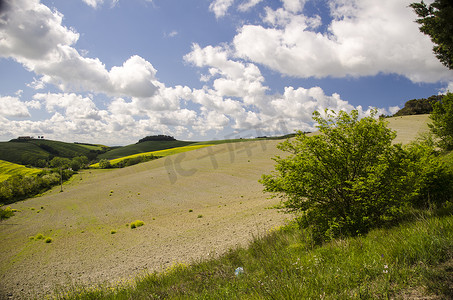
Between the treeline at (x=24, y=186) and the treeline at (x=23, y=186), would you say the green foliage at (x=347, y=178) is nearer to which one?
the treeline at (x=24, y=186)

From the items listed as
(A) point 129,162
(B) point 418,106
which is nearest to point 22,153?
(A) point 129,162

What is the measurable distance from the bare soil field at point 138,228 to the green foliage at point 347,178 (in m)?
2.27

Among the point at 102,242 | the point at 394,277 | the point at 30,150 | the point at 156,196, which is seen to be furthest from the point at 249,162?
the point at 30,150

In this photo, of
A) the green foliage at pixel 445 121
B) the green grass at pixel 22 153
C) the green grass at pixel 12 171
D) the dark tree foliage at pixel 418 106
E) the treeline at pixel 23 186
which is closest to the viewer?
the green foliage at pixel 445 121

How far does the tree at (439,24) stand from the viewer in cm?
337

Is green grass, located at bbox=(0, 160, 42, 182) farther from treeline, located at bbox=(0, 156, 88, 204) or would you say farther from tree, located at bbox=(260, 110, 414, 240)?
tree, located at bbox=(260, 110, 414, 240)

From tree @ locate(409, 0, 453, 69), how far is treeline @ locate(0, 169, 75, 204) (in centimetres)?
8070

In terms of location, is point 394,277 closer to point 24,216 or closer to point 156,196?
point 156,196

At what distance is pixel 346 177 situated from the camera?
7820 mm

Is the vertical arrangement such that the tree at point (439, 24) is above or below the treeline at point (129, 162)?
above

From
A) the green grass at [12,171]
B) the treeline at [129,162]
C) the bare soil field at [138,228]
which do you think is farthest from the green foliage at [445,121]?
the green grass at [12,171]

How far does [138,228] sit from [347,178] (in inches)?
939

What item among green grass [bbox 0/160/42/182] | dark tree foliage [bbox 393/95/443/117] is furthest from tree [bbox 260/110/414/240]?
green grass [bbox 0/160/42/182]

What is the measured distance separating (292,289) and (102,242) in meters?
23.9
